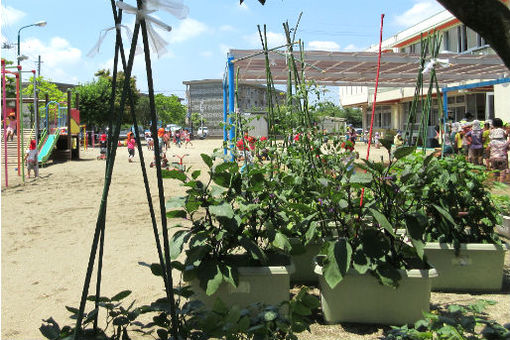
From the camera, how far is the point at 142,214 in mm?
7031

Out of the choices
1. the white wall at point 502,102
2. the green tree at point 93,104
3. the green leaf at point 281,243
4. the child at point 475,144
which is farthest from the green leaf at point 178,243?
the green tree at point 93,104

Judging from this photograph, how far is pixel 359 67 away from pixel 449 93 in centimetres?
1215

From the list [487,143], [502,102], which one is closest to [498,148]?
[487,143]

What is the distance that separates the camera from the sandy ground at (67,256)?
3.13m

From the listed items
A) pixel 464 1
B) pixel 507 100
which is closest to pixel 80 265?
pixel 464 1

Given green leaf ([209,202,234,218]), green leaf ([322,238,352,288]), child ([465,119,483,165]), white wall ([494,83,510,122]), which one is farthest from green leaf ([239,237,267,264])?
white wall ([494,83,510,122])

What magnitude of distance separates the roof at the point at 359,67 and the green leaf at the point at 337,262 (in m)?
7.23

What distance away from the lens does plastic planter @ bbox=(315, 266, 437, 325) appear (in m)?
2.70

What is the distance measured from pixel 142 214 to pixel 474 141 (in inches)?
283

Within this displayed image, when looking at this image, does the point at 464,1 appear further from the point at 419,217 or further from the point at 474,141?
the point at 474,141

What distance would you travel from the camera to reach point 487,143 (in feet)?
34.3

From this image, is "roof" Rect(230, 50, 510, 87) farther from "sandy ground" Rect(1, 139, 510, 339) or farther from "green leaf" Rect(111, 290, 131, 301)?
"green leaf" Rect(111, 290, 131, 301)

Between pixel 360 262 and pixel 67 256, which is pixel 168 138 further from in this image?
pixel 360 262

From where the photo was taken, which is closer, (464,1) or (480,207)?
(464,1)
